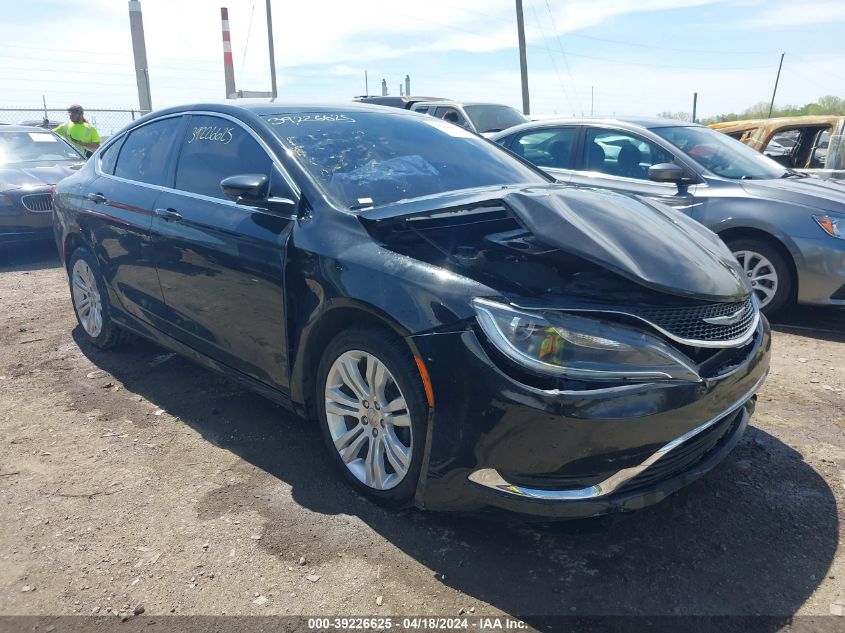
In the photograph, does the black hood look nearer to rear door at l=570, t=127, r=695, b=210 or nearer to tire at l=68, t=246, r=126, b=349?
tire at l=68, t=246, r=126, b=349

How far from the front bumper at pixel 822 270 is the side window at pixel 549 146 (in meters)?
2.21

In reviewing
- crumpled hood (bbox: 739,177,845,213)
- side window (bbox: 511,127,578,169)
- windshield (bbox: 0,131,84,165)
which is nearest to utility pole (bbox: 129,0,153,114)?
windshield (bbox: 0,131,84,165)

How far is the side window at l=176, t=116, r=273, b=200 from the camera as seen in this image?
3584 millimetres

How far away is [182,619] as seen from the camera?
238 cm

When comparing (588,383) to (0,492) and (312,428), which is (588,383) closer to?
(312,428)

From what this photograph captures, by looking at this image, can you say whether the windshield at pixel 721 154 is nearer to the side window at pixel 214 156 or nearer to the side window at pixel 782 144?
the side window at pixel 782 144

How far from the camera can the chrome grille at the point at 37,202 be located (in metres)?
8.23

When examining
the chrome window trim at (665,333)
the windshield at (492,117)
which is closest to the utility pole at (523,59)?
the windshield at (492,117)

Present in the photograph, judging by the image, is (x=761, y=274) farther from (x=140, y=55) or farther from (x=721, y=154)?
(x=140, y=55)

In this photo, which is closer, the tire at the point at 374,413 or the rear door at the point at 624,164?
the tire at the point at 374,413

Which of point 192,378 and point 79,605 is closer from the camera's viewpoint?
point 79,605

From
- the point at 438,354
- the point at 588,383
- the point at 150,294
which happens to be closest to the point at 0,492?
the point at 150,294

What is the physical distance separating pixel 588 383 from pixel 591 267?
1.53 feet

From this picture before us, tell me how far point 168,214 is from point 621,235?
2495 mm
